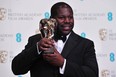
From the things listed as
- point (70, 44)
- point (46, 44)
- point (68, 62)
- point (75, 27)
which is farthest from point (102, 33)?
point (46, 44)

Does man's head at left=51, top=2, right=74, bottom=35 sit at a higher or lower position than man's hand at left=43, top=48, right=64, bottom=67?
higher

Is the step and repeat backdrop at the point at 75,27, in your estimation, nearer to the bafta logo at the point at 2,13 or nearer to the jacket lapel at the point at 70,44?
the bafta logo at the point at 2,13

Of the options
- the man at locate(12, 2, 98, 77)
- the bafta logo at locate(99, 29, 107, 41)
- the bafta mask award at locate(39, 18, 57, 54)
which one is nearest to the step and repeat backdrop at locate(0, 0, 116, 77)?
the bafta logo at locate(99, 29, 107, 41)

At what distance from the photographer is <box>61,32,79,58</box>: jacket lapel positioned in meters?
1.38

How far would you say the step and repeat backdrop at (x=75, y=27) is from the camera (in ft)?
8.02

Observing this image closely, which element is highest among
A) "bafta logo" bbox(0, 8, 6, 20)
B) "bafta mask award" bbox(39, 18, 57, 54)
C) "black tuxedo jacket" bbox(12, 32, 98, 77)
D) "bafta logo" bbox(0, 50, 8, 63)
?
"bafta logo" bbox(0, 8, 6, 20)

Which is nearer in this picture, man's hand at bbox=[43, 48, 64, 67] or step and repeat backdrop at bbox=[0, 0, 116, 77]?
man's hand at bbox=[43, 48, 64, 67]

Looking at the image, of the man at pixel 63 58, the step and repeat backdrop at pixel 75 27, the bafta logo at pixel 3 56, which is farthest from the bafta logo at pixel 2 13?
the man at pixel 63 58

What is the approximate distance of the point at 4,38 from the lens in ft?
8.02

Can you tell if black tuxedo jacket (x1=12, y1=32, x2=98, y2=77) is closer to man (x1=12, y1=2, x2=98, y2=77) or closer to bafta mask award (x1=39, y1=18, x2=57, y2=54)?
man (x1=12, y1=2, x2=98, y2=77)

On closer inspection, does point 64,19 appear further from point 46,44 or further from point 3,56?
point 3,56

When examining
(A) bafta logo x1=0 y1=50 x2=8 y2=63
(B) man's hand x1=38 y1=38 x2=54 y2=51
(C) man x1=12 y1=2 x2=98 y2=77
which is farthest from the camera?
(A) bafta logo x1=0 y1=50 x2=8 y2=63

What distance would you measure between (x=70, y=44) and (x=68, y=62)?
5.3 inches

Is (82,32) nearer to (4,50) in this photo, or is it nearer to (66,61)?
(4,50)
